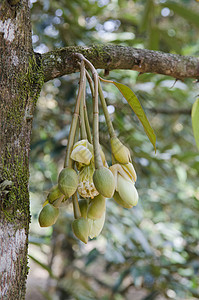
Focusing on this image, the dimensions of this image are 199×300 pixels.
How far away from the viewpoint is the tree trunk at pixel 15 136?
388mm

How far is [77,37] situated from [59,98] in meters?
0.27

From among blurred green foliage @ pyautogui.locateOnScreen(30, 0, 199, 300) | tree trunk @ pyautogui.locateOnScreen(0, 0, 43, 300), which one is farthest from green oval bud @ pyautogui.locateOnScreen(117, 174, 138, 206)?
blurred green foliage @ pyautogui.locateOnScreen(30, 0, 199, 300)

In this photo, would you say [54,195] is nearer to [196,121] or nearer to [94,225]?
[94,225]

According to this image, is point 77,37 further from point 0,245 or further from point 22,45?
point 0,245

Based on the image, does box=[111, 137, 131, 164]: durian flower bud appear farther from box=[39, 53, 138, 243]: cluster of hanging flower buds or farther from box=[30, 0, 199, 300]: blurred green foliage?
box=[30, 0, 199, 300]: blurred green foliage

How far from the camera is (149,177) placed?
4.44ft

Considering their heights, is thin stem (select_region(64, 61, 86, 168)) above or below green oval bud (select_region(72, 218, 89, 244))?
above

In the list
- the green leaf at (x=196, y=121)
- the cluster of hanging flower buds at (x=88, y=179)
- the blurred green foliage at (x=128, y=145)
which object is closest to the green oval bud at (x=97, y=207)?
the cluster of hanging flower buds at (x=88, y=179)

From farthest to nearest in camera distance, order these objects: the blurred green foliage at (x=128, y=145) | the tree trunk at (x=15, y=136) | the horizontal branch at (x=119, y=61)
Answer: the blurred green foliage at (x=128, y=145)
the horizontal branch at (x=119, y=61)
the tree trunk at (x=15, y=136)

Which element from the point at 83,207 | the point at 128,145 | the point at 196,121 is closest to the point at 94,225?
the point at 83,207

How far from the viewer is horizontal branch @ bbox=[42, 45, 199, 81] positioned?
50cm

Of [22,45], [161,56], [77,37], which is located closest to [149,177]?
[77,37]

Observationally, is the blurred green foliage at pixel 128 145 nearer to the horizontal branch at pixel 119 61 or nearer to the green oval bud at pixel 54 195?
the horizontal branch at pixel 119 61

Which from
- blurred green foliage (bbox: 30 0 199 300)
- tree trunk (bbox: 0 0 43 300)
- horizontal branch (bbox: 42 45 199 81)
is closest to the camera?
tree trunk (bbox: 0 0 43 300)
